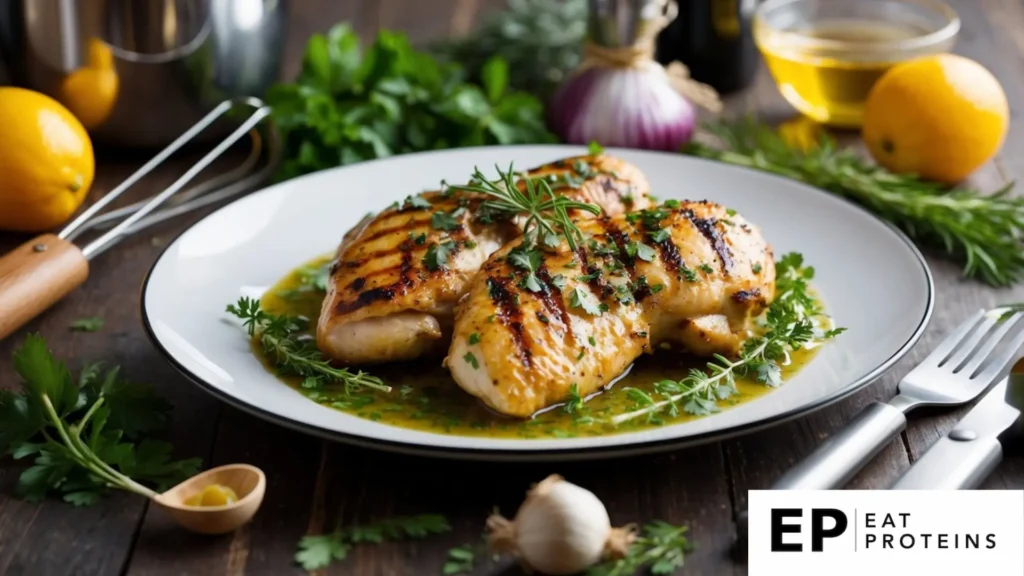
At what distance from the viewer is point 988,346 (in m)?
3.04

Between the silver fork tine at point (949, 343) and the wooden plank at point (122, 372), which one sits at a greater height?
the silver fork tine at point (949, 343)

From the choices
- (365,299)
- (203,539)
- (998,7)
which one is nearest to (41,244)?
(365,299)

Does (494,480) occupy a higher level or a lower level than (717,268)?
lower

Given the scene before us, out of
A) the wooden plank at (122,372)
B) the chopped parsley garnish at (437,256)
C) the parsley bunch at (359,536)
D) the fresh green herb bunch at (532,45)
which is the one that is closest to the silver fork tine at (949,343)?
the chopped parsley garnish at (437,256)

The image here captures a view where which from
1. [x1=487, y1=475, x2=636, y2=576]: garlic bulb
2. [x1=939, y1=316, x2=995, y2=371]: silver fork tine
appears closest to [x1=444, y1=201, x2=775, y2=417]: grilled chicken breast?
[x1=487, y1=475, x2=636, y2=576]: garlic bulb

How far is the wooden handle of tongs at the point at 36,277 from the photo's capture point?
10.5ft

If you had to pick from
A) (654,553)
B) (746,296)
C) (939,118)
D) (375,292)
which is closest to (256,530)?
(375,292)

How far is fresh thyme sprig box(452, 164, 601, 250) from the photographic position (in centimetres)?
299

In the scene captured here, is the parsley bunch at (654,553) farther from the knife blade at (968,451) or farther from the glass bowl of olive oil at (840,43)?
the glass bowl of olive oil at (840,43)

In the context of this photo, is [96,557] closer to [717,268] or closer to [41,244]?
[41,244]

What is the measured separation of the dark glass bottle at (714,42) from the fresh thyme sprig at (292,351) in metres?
2.63

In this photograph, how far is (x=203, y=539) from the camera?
2.48 meters

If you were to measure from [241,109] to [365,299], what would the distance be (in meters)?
1.98

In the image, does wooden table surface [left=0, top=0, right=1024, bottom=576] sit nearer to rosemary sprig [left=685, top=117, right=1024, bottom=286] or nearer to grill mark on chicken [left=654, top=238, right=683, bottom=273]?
grill mark on chicken [left=654, top=238, right=683, bottom=273]
